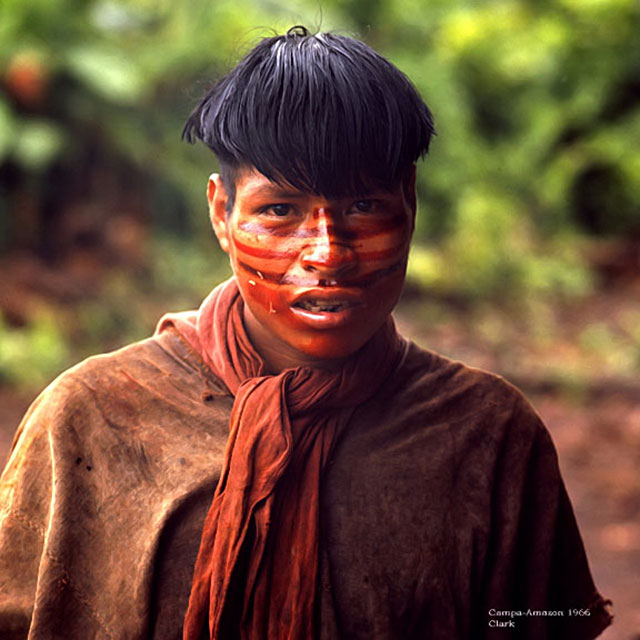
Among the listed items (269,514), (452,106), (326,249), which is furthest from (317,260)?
(452,106)

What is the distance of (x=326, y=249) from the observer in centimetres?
198

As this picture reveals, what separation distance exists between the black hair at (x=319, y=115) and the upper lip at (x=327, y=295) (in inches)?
7.7

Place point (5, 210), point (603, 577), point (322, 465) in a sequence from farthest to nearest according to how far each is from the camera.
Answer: point (5, 210), point (603, 577), point (322, 465)

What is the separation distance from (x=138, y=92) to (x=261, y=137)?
6994 mm

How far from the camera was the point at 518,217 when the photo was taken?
402 inches

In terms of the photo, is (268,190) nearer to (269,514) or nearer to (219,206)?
(219,206)

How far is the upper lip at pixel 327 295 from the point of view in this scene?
2.02 m

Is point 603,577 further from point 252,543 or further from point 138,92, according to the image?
point 138,92

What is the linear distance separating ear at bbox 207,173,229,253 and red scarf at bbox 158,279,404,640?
321 mm

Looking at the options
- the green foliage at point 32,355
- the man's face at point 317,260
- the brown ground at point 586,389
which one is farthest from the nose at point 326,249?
the green foliage at point 32,355

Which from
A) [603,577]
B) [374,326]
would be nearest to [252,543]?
[374,326]

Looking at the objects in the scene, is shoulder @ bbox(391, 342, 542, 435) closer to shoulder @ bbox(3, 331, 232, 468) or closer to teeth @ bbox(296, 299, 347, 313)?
teeth @ bbox(296, 299, 347, 313)

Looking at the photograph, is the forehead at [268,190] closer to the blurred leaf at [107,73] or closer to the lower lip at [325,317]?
the lower lip at [325,317]

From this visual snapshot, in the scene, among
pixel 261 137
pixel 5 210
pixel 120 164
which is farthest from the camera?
pixel 120 164
